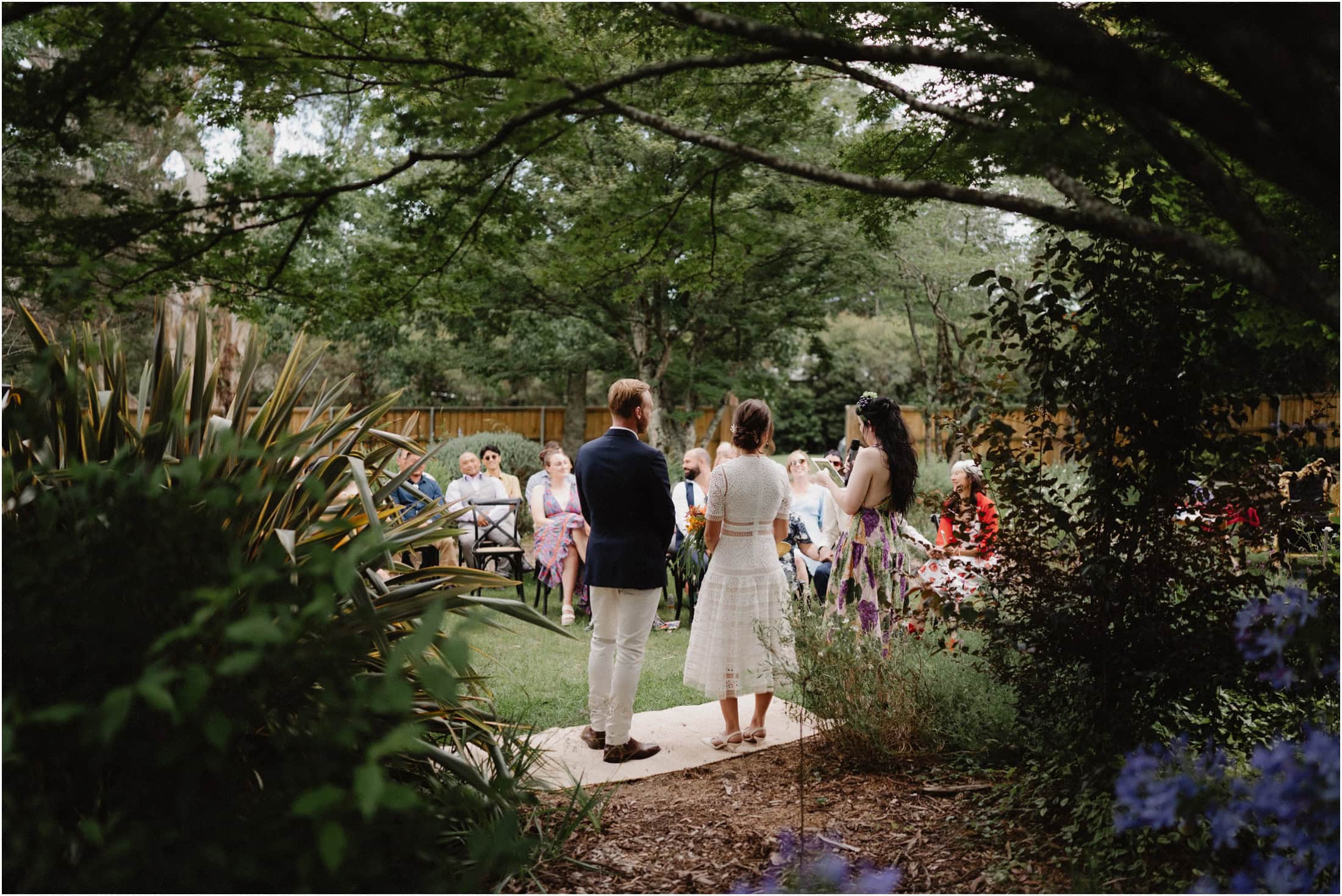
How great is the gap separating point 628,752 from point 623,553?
1013 millimetres

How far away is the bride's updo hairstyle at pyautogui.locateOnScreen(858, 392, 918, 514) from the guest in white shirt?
305 cm

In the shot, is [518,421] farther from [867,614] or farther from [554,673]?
[867,614]

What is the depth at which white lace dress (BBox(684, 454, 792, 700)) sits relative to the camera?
4.95 meters

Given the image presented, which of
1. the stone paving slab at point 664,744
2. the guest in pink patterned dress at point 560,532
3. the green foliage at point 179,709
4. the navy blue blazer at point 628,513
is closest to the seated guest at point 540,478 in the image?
the guest in pink patterned dress at point 560,532

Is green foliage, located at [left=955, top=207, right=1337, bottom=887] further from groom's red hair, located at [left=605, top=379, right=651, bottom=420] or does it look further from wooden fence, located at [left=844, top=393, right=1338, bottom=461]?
groom's red hair, located at [left=605, top=379, right=651, bottom=420]

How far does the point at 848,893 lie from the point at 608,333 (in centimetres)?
1613

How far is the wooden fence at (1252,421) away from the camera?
359cm

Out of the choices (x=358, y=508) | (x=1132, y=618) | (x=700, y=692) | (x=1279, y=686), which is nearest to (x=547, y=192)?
(x=700, y=692)

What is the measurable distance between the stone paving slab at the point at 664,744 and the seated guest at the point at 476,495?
169 inches

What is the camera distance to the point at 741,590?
197 inches

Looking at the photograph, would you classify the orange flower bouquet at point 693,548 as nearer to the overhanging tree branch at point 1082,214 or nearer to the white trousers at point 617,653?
the white trousers at point 617,653

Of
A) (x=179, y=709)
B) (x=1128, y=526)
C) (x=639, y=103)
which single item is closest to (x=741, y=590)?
(x=1128, y=526)

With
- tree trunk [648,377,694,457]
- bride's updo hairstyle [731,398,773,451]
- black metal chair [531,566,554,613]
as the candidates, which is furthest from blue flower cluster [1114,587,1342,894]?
tree trunk [648,377,694,457]

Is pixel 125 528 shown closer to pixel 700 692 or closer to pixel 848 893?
pixel 848 893
